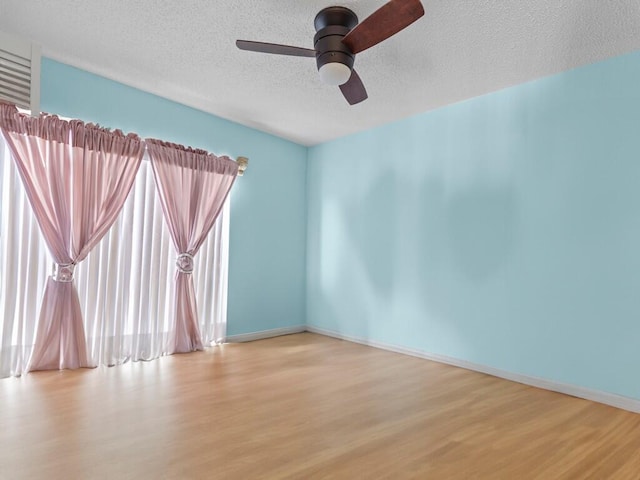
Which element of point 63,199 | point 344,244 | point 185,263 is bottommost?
point 185,263

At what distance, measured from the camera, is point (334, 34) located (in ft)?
7.84

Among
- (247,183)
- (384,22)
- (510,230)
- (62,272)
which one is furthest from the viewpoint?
(247,183)

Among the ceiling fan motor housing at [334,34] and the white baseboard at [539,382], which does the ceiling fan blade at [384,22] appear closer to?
the ceiling fan motor housing at [334,34]

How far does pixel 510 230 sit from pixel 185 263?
2935mm

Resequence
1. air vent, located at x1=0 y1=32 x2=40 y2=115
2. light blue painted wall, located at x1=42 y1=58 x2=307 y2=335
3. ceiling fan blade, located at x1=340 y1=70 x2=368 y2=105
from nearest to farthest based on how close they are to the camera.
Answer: ceiling fan blade, located at x1=340 y1=70 x2=368 y2=105 < air vent, located at x1=0 y1=32 x2=40 y2=115 < light blue painted wall, located at x1=42 y1=58 x2=307 y2=335

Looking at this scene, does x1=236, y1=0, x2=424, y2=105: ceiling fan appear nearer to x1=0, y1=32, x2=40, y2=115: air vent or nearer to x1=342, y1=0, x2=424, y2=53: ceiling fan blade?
x1=342, y1=0, x2=424, y2=53: ceiling fan blade

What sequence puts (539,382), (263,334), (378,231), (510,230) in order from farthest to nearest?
(263,334) → (378,231) → (510,230) → (539,382)

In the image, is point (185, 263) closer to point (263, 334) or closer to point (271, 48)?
point (263, 334)

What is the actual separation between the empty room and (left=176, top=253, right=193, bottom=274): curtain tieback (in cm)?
3

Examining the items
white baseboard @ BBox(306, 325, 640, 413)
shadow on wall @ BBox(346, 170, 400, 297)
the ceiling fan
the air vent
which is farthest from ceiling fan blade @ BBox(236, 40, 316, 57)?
white baseboard @ BBox(306, 325, 640, 413)

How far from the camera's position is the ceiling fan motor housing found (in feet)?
7.80

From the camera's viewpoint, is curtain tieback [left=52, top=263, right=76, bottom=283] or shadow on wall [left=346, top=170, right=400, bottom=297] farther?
shadow on wall [left=346, top=170, right=400, bottom=297]

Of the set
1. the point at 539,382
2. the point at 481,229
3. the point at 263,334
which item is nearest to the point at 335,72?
the point at 481,229

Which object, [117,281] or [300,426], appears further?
[117,281]
